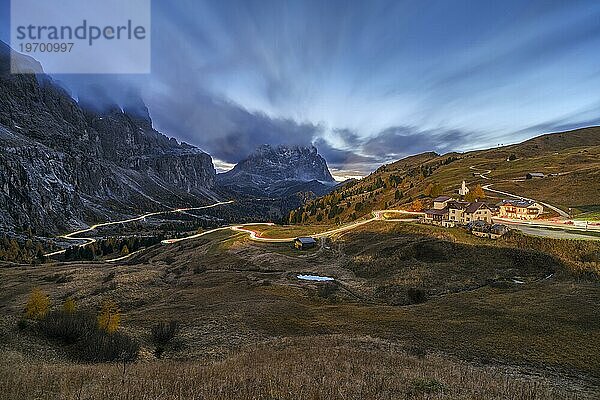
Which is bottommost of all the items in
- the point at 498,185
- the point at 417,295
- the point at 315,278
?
the point at 315,278

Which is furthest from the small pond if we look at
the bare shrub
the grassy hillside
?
the grassy hillside

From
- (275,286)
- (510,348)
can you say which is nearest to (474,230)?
(275,286)

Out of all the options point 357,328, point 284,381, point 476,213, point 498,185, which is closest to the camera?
point 284,381

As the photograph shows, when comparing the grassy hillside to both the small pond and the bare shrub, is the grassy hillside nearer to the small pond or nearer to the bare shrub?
the bare shrub

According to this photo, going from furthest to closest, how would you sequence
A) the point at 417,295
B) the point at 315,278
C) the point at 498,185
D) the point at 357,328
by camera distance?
the point at 498,185
the point at 315,278
the point at 417,295
the point at 357,328

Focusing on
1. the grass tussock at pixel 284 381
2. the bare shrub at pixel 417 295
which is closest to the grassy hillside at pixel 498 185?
the bare shrub at pixel 417 295

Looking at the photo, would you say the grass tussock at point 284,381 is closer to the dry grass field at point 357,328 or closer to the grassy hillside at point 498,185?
the dry grass field at point 357,328

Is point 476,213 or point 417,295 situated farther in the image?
point 476,213

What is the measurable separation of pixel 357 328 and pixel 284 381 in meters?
14.8

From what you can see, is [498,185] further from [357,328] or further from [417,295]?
→ [357,328]

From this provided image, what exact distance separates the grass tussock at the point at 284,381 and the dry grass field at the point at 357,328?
0.24ft

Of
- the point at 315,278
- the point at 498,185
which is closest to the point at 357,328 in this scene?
the point at 315,278

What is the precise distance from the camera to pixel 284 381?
10.4m

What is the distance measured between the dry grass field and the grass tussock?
0.24 feet
